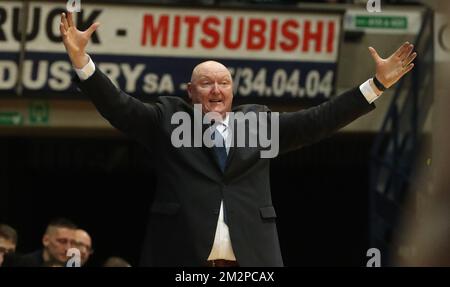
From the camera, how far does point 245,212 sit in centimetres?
478

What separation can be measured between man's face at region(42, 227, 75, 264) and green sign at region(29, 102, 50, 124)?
4190 mm

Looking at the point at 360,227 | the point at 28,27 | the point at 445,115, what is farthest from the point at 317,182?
the point at 28,27

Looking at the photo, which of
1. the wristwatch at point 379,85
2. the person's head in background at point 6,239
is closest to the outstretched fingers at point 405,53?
the wristwatch at point 379,85

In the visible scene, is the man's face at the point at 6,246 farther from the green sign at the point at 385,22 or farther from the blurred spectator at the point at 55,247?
the green sign at the point at 385,22

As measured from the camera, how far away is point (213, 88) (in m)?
4.91

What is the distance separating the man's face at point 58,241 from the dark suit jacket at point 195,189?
2917 mm

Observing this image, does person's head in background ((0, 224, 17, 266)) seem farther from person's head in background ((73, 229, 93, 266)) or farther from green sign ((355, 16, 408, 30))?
green sign ((355, 16, 408, 30))

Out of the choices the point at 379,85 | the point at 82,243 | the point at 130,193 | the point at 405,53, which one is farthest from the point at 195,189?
the point at 130,193

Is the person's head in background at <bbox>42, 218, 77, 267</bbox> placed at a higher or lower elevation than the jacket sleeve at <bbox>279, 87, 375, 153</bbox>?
lower

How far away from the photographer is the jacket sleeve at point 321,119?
16.4ft

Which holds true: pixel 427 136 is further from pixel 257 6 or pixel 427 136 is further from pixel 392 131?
pixel 257 6

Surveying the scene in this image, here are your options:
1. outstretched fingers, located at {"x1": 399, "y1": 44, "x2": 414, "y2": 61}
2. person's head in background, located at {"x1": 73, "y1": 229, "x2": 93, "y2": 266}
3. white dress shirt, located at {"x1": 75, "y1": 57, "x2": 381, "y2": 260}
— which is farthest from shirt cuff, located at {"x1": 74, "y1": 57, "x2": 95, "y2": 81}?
person's head in background, located at {"x1": 73, "y1": 229, "x2": 93, "y2": 266}

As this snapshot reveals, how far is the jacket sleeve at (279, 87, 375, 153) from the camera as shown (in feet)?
16.4

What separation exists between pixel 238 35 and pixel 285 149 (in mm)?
6789
